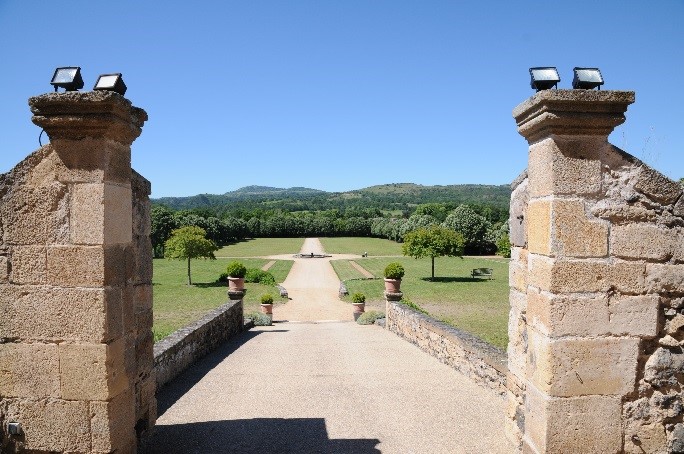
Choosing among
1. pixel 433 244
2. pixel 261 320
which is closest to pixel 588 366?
pixel 261 320

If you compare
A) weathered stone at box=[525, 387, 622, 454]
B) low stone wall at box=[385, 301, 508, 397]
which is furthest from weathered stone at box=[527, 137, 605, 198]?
low stone wall at box=[385, 301, 508, 397]

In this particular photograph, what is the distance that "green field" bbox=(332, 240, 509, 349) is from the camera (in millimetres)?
16141

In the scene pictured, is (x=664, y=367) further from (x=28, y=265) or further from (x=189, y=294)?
(x=189, y=294)

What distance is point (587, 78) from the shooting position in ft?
11.9

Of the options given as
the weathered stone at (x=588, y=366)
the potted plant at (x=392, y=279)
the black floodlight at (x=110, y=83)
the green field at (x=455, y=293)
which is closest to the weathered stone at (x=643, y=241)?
the weathered stone at (x=588, y=366)

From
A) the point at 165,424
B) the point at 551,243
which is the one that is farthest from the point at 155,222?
the point at 551,243

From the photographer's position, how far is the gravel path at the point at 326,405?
16.4 feet

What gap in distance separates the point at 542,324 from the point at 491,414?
2625mm

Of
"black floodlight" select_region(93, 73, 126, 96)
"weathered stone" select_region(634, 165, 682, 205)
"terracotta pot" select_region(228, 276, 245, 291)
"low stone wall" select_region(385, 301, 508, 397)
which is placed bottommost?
"low stone wall" select_region(385, 301, 508, 397)

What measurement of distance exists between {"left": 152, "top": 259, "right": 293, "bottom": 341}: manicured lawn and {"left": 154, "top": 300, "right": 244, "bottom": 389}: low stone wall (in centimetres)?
188

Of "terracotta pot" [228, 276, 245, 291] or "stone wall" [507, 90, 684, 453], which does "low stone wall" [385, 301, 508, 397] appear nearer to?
"stone wall" [507, 90, 684, 453]

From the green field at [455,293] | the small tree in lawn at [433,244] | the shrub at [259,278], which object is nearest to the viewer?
the green field at [455,293]

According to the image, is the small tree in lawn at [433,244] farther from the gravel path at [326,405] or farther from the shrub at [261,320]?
the gravel path at [326,405]

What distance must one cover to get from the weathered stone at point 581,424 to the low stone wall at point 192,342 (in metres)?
5.14
